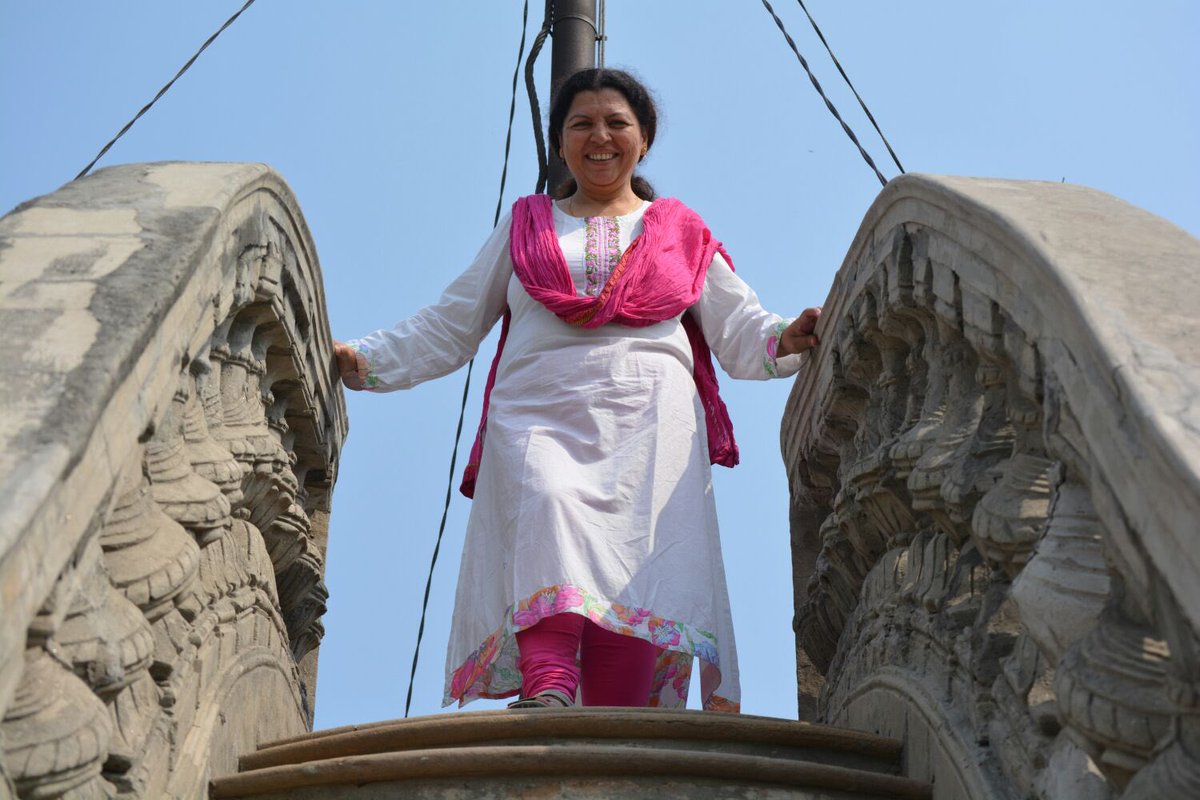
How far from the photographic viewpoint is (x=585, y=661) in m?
4.85

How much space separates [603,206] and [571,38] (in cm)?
279

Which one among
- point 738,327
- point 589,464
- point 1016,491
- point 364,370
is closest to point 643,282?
point 738,327

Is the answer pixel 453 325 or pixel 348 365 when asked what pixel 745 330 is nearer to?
pixel 453 325

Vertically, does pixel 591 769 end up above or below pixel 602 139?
below

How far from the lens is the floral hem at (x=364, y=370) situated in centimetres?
521

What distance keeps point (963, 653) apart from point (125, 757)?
152 centimetres

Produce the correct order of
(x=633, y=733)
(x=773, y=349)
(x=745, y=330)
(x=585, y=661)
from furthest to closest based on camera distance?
1. (x=745, y=330)
2. (x=773, y=349)
3. (x=585, y=661)
4. (x=633, y=733)

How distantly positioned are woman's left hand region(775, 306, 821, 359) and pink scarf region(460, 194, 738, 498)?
382mm

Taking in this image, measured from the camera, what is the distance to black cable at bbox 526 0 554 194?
7648mm

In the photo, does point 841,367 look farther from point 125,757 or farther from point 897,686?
point 125,757

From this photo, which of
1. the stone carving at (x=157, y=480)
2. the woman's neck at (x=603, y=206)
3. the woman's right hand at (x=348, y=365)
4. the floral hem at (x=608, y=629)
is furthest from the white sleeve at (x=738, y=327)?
the stone carving at (x=157, y=480)

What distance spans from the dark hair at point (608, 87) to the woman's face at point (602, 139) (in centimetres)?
2

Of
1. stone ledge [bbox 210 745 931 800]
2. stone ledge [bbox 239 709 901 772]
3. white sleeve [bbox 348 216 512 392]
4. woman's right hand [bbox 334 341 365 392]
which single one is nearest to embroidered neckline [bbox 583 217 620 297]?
white sleeve [bbox 348 216 512 392]

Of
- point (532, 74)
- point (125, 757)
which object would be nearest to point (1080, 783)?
point (125, 757)
